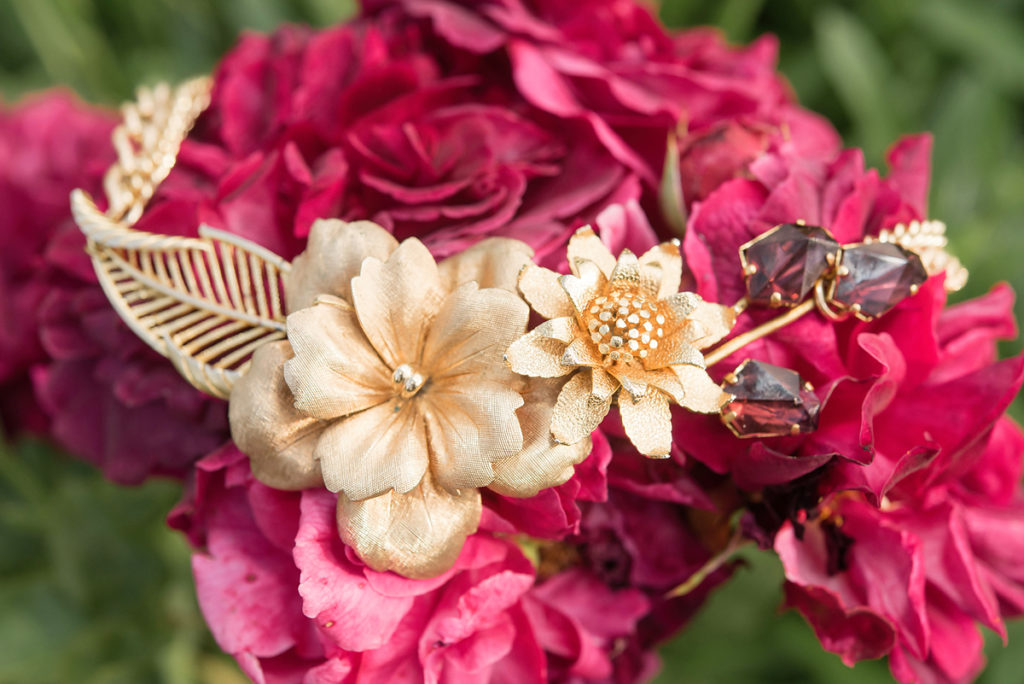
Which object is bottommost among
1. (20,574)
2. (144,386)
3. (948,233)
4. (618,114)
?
(20,574)

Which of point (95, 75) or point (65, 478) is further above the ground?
point (95, 75)

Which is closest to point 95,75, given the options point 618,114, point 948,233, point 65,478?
point 65,478

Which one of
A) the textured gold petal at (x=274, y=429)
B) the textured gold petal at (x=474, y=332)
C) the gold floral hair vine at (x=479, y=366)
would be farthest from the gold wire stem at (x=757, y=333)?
the textured gold petal at (x=274, y=429)

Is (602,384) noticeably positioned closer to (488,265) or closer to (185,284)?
(488,265)

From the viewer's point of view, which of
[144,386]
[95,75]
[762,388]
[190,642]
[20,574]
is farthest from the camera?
[95,75]

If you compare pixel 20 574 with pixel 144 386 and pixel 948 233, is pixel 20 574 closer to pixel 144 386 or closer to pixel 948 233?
Result: pixel 144 386
